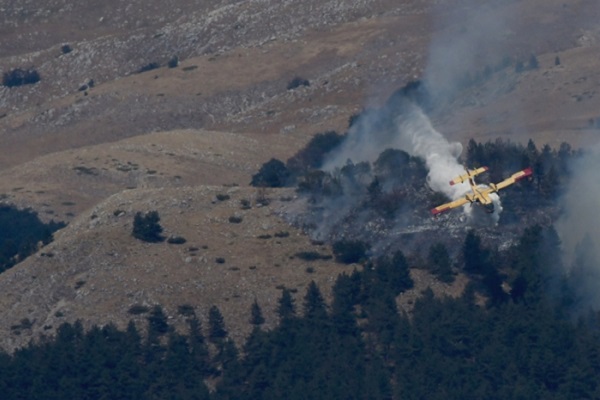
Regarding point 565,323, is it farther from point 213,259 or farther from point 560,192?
point 213,259

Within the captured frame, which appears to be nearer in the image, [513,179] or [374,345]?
[374,345]

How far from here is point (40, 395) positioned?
161 m

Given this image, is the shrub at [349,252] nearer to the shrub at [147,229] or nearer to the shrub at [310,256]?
the shrub at [310,256]

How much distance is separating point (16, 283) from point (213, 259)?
17.5 meters

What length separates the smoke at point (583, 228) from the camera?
173875 mm

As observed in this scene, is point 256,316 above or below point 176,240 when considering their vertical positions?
below

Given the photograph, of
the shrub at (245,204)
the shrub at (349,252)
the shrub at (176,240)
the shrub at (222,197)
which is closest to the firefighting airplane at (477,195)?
the shrub at (349,252)

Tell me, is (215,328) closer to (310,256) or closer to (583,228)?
(310,256)

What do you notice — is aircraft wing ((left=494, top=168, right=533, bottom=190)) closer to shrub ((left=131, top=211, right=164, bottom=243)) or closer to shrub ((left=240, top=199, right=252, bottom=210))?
shrub ((left=240, top=199, right=252, bottom=210))

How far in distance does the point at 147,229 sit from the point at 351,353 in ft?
97.5

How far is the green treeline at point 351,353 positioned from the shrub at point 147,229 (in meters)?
15.5

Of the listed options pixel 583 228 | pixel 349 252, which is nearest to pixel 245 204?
pixel 349 252

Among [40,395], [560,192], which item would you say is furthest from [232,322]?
[560,192]

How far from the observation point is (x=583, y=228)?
182625 mm
